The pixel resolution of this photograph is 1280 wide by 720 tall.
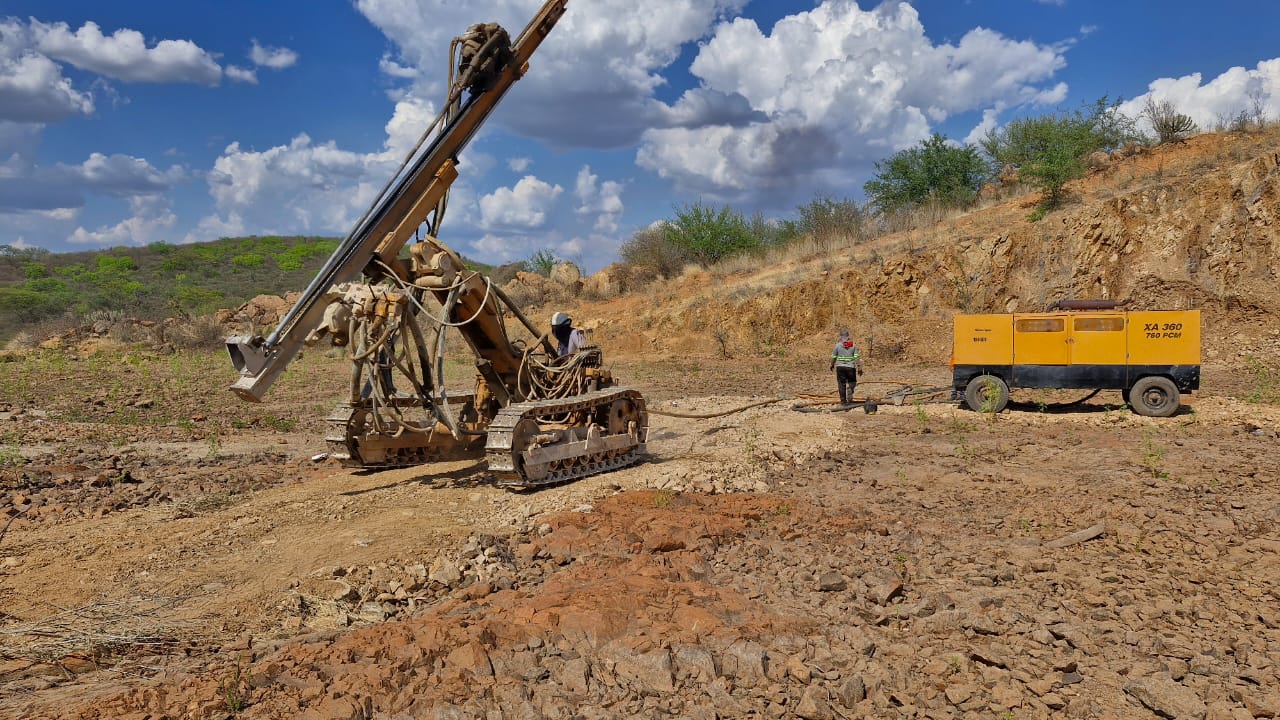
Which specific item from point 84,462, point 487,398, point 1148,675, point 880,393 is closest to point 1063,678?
point 1148,675

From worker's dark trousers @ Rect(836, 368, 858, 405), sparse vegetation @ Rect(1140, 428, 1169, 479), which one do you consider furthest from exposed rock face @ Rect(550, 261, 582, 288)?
sparse vegetation @ Rect(1140, 428, 1169, 479)

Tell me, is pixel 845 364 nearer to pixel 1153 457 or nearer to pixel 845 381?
pixel 845 381

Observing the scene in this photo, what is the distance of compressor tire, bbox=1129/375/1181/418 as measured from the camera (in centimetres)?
1216

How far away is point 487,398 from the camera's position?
9.70m

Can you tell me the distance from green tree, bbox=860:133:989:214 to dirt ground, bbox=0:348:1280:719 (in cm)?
2355

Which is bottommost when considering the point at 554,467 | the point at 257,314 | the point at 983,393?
the point at 554,467

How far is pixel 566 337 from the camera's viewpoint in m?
9.98

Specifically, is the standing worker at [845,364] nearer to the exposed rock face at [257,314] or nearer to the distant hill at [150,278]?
the exposed rock face at [257,314]

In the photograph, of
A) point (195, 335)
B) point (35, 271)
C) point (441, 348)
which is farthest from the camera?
point (35, 271)

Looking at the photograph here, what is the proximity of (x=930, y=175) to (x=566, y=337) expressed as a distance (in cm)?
2754

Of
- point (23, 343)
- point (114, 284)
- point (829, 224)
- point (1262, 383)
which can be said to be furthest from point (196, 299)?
point (1262, 383)

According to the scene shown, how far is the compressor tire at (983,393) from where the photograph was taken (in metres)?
13.1

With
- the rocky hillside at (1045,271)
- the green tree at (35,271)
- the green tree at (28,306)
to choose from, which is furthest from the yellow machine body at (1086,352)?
the green tree at (35,271)

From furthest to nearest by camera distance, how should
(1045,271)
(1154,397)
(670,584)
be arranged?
(1045,271)
(1154,397)
(670,584)
